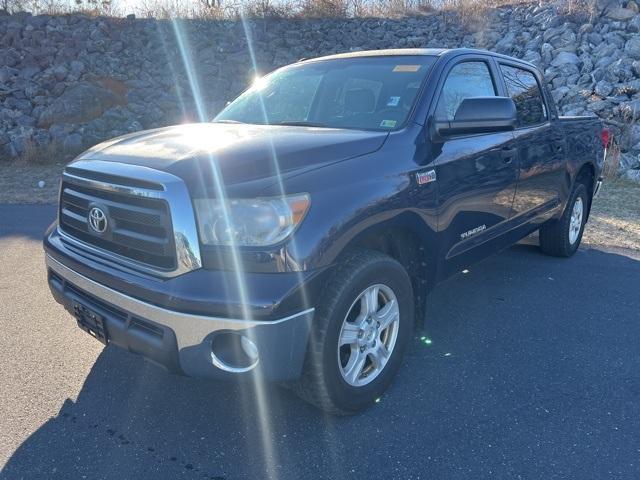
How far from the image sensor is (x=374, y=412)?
9.52 feet

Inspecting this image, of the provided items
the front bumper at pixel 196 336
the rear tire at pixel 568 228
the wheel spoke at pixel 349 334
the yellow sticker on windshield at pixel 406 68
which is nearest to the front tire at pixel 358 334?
the wheel spoke at pixel 349 334

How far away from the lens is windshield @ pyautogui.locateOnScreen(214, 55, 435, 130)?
11.1ft

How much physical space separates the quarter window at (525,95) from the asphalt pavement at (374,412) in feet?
5.44

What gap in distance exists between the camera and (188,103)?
1453cm

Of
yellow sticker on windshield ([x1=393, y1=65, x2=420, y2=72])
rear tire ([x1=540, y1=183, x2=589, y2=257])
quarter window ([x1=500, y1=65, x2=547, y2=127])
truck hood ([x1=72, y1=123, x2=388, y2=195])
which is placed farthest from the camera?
rear tire ([x1=540, y1=183, x2=589, y2=257])

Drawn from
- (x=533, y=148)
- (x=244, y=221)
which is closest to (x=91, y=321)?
(x=244, y=221)

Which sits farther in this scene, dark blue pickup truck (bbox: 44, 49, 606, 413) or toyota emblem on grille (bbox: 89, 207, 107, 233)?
toyota emblem on grille (bbox: 89, 207, 107, 233)

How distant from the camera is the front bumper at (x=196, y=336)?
229 cm

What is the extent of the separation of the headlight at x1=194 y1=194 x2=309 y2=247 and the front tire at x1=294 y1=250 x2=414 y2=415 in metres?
0.41

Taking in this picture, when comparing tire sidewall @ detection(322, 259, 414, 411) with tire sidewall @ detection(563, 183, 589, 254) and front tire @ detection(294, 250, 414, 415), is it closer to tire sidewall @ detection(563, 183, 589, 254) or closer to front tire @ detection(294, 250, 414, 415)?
front tire @ detection(294, 250, 414, 415)

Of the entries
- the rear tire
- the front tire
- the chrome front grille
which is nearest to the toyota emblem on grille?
the chrome front grille

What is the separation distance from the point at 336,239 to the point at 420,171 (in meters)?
0.84

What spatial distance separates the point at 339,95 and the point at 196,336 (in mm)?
2141

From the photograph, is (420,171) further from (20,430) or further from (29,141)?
(29,141)
